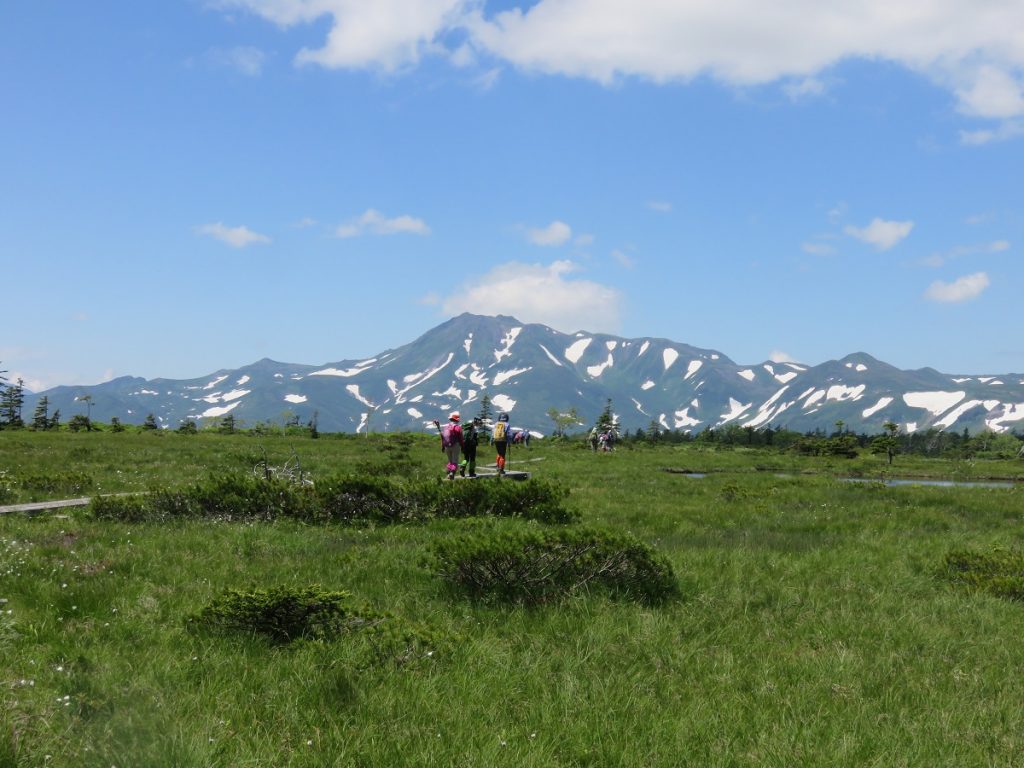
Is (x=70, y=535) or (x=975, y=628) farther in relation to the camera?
(x=70, y=535)

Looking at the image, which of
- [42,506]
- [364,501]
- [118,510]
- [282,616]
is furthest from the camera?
[364,501]

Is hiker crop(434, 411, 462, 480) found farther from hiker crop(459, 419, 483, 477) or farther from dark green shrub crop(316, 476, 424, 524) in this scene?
dark green shrub crop(316, 476, 424, 524)

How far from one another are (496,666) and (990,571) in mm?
9667

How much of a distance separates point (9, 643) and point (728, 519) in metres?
16.1

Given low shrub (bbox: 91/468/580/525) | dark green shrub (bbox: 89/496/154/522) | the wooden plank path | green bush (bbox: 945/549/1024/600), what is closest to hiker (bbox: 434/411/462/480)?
low shrub (bbox: 91/468/580/525)

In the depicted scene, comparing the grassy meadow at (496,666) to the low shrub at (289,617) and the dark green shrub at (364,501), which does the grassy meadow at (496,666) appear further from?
the dark green shrub at (364,501)

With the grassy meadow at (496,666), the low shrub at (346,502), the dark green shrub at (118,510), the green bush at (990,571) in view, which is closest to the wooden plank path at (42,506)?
the dark green shrub at (118,510)

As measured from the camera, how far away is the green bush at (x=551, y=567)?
9.69 m

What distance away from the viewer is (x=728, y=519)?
18.9 meters

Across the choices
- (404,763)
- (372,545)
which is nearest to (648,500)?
(372,545)

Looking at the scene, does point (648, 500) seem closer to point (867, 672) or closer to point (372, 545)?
point (372, 545)

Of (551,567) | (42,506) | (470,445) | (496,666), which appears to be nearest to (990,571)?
(551,567)

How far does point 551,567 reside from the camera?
1015cm

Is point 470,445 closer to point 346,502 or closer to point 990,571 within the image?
point 346,502
